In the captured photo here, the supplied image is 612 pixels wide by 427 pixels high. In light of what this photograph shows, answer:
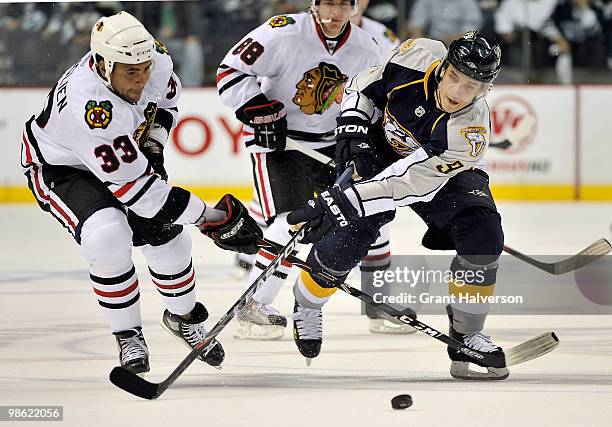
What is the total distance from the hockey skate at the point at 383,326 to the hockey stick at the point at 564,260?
51cm

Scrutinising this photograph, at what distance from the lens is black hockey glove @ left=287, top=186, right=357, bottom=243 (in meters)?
3.19

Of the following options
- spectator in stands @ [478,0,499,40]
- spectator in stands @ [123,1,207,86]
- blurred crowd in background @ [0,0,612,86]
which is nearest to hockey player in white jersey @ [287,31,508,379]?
blurred crowd in background @ [0,0,612,86]

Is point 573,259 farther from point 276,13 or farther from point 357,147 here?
point 276,13

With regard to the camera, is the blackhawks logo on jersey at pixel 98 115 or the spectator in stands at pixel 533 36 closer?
the blackhawks logo on jersey at pixel 98 115

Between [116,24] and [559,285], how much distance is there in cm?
230

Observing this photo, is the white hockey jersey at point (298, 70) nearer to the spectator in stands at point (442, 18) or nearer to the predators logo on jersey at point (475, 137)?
the predators logo on jersey at point (475, 137)

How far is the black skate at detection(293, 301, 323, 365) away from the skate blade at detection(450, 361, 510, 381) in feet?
1.35

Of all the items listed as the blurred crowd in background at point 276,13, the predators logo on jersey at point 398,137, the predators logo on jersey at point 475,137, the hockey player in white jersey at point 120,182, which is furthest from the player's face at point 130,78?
the blurred crowd in background at point 276,13

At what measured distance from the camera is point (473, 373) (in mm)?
3242

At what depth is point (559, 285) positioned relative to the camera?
184 inches

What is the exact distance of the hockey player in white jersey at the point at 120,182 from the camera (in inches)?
118

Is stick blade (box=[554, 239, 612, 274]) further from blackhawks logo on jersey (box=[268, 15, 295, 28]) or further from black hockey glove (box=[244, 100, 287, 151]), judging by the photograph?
blackhawks logo on jersey (box=[268, 15, 295, 28])

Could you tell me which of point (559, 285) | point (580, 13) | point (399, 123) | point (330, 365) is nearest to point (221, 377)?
point (330, 365)

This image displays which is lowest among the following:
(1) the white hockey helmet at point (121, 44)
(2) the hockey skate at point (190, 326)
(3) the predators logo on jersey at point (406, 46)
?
(2) the hockey skate at point (190, 326)
